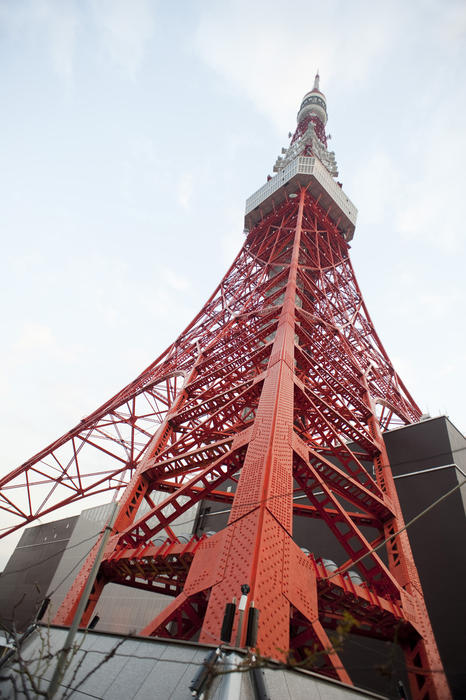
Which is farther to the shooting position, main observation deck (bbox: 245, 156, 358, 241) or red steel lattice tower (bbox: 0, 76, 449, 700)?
main observation deck (bbox: 245, 156, 358, 241)

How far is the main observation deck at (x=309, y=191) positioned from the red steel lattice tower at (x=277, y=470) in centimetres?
13

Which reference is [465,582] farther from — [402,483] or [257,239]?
[257,239]

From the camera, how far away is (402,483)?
11.1 m

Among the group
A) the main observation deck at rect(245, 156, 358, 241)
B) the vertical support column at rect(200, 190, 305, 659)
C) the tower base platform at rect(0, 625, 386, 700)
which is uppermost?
the main observation deck at rect(245, 156, 358, 241)

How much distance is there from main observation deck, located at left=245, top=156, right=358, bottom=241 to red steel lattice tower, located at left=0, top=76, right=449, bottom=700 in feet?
0.42

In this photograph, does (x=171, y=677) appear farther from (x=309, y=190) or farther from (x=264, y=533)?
(x=309, y=190)

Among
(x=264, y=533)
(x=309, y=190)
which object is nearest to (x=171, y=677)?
(x=264, y=533)

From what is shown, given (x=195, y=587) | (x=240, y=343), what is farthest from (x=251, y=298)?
(x=195, y=587)

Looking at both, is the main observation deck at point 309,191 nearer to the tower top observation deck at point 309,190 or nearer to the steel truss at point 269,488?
the tower top observation deck at point 309,190

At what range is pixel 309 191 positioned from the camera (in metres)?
23.6

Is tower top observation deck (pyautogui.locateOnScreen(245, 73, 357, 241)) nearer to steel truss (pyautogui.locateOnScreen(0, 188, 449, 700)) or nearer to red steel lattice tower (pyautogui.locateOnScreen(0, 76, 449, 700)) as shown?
red steel lattice tower (pyautogui.locateOnScreen(0, 76, 449, 700))

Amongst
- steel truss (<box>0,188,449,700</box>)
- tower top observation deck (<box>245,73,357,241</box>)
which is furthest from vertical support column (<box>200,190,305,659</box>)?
tower top observation deck (<box>245,73,357,241</box>)

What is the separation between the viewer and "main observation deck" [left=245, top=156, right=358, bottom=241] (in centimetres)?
2328

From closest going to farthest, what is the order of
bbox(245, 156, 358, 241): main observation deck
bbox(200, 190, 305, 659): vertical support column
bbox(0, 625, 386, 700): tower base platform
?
bbox(0, 625, 386, 700): tower base platform, bbox(200, 190, 305, 659): vertical support column, bbox(245, 156, 358, 241): main observation deck
